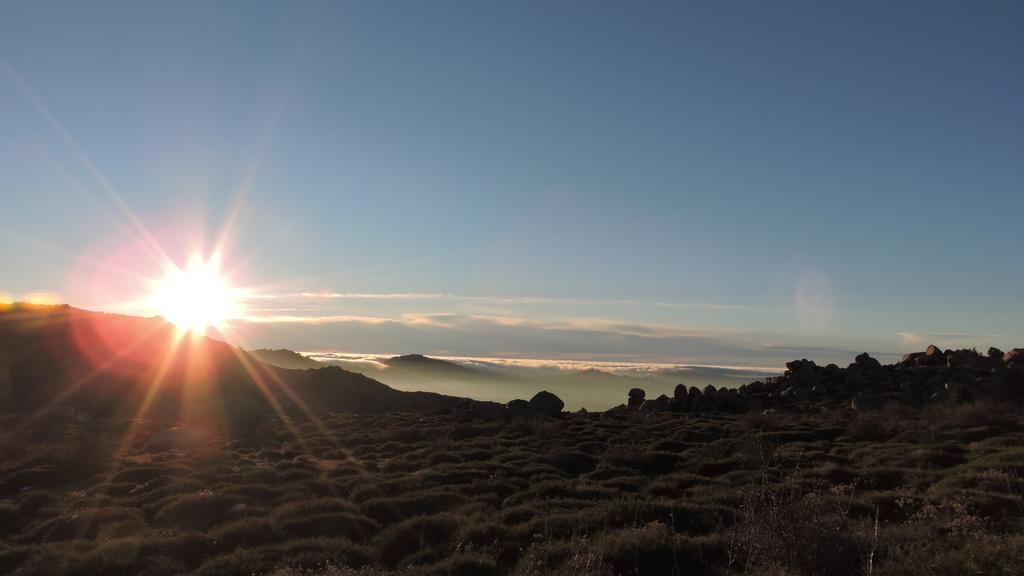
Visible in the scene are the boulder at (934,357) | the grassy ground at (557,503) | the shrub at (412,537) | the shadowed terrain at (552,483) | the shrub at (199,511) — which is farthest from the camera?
the boulder at (934,357)

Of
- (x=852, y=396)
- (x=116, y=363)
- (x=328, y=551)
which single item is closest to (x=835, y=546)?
(x=328, y=551)

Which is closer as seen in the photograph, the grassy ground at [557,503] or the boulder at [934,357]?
the grassy ground at [557,503]

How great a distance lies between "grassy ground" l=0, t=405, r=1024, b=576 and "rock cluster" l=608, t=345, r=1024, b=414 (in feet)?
14.6

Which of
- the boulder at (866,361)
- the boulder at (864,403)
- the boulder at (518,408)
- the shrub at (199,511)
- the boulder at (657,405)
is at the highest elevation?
the boulder at (866,361)

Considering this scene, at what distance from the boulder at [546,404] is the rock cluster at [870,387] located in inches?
152

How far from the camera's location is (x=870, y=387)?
3719 centimetres

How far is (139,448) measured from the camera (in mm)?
32094

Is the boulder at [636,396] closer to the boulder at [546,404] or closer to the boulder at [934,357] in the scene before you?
the boulder at [546,404]

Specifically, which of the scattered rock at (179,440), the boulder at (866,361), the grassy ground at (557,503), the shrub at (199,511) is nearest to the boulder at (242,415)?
the scattered rock at (179,440)

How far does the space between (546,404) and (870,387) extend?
68.2 feet

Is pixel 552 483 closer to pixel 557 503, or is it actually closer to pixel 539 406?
pixel 557 503

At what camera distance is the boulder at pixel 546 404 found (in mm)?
42844

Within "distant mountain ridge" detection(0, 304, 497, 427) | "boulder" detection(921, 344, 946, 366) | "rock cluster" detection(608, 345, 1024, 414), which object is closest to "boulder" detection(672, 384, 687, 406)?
"rock cluster" detection(608, 345, 1024, 414)

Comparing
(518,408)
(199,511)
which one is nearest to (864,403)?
(518,408)
